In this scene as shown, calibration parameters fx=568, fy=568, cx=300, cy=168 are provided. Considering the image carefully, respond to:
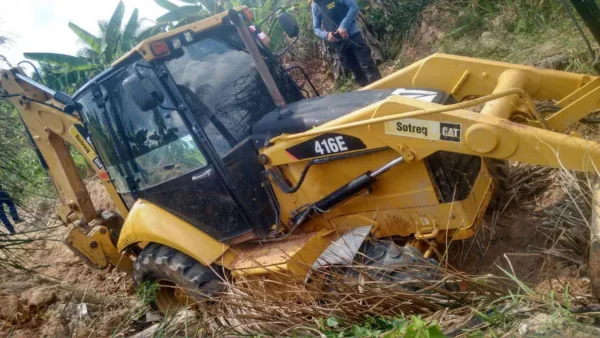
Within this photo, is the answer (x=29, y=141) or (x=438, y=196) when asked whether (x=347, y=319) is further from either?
(x=29, y=141)

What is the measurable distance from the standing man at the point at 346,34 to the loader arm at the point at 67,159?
10.7 feet

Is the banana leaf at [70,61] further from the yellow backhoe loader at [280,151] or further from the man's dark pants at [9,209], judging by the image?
the man's dark pants at [9,209]

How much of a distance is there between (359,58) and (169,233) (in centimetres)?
372

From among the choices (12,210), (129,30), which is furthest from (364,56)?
(129,30)

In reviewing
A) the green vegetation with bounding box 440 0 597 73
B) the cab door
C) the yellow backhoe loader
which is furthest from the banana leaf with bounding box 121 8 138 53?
the cab door

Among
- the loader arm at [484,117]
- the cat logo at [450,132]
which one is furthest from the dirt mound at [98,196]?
the cat logo at [450,132]

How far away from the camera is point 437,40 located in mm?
8570

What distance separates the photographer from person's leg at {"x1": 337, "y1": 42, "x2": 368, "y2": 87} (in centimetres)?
714

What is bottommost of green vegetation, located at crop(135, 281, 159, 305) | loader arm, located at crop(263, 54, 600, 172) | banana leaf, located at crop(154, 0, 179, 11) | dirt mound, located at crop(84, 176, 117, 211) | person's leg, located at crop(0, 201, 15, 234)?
dirt mound, located at crop(84, 176, 117, 211)

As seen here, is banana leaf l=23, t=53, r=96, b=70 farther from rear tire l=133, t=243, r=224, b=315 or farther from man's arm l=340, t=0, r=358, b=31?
rear tire l=133, t=243, r=224, b=315

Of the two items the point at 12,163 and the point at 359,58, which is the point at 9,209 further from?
the point at 359,58

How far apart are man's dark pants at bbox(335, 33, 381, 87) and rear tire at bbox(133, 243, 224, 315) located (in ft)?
12.2

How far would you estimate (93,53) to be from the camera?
44.1 ft

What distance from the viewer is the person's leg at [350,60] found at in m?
7.14
